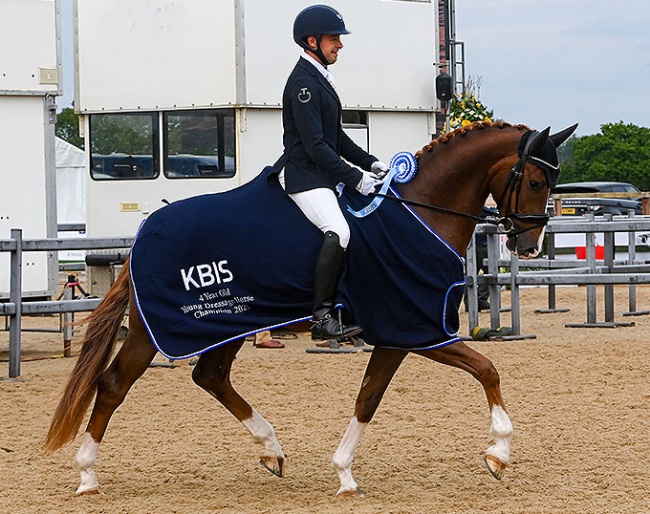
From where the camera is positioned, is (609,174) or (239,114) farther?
(609,174)

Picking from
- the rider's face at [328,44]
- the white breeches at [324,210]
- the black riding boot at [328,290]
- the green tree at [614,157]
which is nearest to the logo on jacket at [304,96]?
the rider's face at [328,44]

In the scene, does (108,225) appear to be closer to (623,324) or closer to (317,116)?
(623,324)

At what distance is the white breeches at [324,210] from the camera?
5.80 meters

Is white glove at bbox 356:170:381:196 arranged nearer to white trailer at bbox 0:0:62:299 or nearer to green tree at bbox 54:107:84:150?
white trailer at bbox 0:0:62:299

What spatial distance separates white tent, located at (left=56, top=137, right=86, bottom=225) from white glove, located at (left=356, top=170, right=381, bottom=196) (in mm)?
16783

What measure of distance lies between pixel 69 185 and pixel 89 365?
17.3 meters

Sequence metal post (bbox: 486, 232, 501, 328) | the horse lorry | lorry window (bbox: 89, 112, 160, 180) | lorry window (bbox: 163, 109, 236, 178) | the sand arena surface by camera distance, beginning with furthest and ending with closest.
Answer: lorry window (bbox: 89, 112, 160, 180)
lorry window (bbox: 163, 109, 236, 178)
the horse lorry
metal post (bbox: 486, 232, 501, 328)
the sand arena surface

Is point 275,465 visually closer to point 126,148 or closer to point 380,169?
point 380,169

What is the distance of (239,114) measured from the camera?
40.2ft

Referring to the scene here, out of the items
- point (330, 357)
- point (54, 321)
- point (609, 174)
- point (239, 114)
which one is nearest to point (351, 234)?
point (330, 357)

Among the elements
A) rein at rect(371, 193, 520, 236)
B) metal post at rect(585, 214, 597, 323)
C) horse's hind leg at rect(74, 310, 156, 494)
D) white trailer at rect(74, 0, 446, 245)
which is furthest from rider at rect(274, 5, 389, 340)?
metal post at rect(585, 214, 597, 323)

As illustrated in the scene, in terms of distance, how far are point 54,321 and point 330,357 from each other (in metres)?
5.62

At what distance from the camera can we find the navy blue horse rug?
5.82 m

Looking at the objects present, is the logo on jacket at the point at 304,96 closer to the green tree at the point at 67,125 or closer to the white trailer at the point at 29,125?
the white trailer at the point at 29,125
